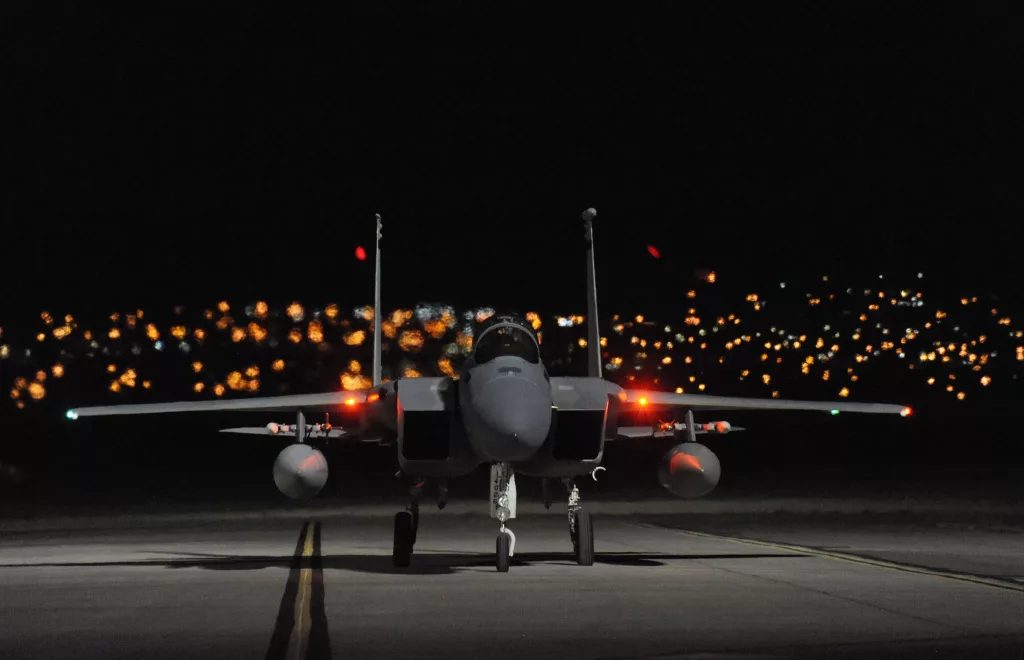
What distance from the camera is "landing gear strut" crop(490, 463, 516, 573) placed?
1641 cm

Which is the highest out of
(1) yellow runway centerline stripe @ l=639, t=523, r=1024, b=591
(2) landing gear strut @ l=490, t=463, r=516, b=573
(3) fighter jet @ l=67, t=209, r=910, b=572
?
(3) fighter jet @ l=67, t=209, r=910, b=572

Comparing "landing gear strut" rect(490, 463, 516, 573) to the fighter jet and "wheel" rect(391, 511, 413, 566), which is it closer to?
the fighter jet

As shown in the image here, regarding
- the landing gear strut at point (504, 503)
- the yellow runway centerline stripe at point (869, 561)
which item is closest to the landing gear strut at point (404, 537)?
the landing gear strut at point (504, 503)

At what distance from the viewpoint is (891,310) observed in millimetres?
171500

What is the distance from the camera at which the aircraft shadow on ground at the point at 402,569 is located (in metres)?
17.8

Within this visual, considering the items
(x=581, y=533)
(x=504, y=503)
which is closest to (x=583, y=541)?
(x=581, y=533)

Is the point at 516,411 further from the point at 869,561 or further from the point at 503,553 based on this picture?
the point at 869,561

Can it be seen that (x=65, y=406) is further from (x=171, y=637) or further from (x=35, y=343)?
(x=171, y=637)

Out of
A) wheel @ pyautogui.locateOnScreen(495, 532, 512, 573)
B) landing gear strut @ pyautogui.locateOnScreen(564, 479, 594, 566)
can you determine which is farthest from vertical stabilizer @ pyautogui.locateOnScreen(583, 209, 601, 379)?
wheel @ pyautogui.locateOnScreen(495, 532, 512, 573)

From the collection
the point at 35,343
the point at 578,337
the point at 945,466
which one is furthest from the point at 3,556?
the point at 578,337

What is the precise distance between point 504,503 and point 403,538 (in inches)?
70.6

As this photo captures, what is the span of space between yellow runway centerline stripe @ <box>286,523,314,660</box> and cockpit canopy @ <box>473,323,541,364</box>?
3353mm

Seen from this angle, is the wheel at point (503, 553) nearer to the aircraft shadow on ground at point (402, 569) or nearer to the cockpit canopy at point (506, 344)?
the aircraft shadow on ground at point (402, 569)

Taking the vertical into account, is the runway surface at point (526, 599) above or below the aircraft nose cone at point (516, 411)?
below
